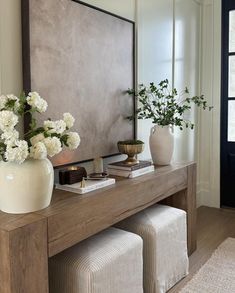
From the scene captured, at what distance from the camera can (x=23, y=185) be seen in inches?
56.1

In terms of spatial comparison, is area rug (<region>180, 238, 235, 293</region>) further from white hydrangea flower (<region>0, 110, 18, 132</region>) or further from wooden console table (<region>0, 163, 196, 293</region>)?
white hydrangea flower (<region>0, 110, 18, 132</region>)

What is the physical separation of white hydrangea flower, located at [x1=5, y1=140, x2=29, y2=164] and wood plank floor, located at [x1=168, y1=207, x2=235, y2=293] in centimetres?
148

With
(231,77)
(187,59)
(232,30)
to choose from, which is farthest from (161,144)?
(232,30)

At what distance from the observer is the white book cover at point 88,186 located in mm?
1802

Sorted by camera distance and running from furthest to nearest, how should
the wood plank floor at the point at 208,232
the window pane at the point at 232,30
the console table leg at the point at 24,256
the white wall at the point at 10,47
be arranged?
the window pane at the point at 232,30, the wood plank floor at the point at 208,232, the white wall at the point at 10,47, the console table leg at the point at 24,256

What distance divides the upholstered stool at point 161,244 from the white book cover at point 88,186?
39 centimetres

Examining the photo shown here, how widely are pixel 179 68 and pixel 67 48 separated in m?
1.69

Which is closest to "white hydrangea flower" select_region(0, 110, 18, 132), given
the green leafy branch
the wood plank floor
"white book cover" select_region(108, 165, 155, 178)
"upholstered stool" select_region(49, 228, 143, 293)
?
"upholstered stool" select_region(49, 228, 143, 293)

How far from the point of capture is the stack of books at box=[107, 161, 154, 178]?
219 centimetres

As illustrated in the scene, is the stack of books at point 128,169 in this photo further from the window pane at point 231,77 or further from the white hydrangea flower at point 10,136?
the window pane at point 231,77

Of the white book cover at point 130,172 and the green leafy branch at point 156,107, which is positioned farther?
the green leafy branch at point 156,107

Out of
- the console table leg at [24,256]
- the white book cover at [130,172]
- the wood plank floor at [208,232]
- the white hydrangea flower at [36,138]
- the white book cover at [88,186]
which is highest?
the white hydrangea flower at [36,138]

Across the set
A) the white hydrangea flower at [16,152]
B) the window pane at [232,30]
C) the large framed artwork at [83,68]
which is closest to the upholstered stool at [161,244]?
the large framed artwork at [83,68]

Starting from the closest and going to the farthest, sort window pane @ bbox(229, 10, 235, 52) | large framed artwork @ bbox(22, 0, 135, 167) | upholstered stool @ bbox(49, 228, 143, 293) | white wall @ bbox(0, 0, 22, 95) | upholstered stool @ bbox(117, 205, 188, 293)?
upholstered stool @ bbox(49, 228, 143, 293) → white wall @ bbox(0, 0, 22, 95) → large framed artwork @ bbox(22, 0, 135, 167) → upholstered stool @ bbox(117, 205, 188, 293) → window pane @ bbox(229, 10, 235, 52)
